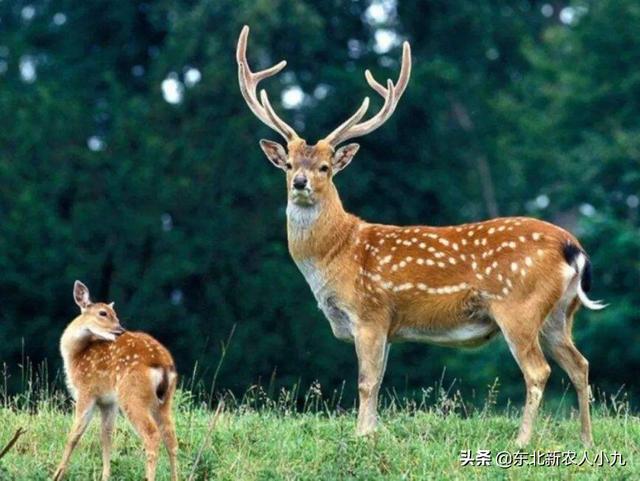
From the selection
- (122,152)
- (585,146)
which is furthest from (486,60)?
(122,152)

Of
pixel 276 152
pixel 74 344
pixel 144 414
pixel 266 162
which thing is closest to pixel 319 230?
pixel 276 152

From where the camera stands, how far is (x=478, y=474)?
9.22 m

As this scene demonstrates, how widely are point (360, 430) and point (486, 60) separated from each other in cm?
2751

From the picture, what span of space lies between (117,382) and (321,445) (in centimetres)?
135

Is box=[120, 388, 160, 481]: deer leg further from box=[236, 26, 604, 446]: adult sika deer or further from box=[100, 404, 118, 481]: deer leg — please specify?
box=[236, 26, 604, 446]: adult sika deer

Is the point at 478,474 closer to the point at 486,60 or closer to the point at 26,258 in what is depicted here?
the point at 26,258

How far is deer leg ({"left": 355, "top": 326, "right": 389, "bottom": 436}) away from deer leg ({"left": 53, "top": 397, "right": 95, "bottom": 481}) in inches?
74.6

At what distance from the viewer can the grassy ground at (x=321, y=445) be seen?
919 cm

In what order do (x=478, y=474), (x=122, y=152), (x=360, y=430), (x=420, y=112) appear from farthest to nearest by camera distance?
(x=420, y=112) → (x=122, y=152) → (x=360, y=430) → (x=478, y=474)

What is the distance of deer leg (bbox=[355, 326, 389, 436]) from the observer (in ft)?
34.8

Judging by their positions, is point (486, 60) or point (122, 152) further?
point (486, 60)

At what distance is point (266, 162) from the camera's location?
1185 inches

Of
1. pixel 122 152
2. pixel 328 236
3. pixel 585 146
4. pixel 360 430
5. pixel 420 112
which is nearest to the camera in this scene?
pixel 360 430

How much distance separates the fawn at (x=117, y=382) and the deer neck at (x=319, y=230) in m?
1.79
